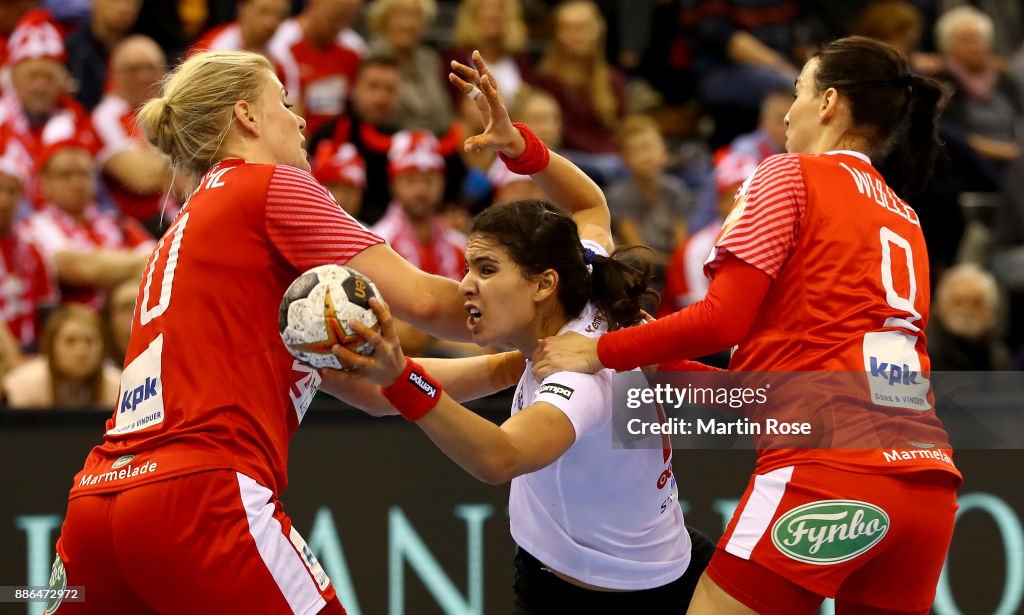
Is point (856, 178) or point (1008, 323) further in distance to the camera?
point (1008, 323)

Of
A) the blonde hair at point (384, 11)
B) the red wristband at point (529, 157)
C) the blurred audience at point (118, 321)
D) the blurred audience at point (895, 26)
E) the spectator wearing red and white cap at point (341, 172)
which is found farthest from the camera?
Answer: the blurred audience at point (895, 26)

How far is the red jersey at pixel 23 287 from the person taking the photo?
6.91m

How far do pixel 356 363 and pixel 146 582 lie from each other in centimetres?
75

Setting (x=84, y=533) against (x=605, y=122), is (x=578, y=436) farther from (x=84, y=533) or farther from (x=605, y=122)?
(x=605, y=122)

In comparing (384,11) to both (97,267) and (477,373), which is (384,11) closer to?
(97,267)

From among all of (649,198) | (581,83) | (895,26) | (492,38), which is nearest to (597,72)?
(581,83)

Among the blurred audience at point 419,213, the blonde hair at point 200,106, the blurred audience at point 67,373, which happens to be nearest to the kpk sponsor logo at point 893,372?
the blonde hair at point 200,106

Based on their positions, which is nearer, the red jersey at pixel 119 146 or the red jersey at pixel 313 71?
the red jersey at pixel 119 146

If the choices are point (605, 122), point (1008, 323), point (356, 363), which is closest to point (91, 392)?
point (356, 363)

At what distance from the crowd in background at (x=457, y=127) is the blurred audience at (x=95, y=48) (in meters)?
0.02

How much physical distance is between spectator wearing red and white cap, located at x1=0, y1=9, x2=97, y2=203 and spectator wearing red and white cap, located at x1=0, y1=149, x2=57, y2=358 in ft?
2.03

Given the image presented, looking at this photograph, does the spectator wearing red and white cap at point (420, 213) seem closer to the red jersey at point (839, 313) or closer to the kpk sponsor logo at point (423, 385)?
the red jersey at point (839, 313)

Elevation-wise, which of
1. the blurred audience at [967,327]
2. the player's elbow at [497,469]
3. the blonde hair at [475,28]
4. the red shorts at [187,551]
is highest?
the player's elbow at [497,469]

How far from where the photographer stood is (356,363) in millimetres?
2926
